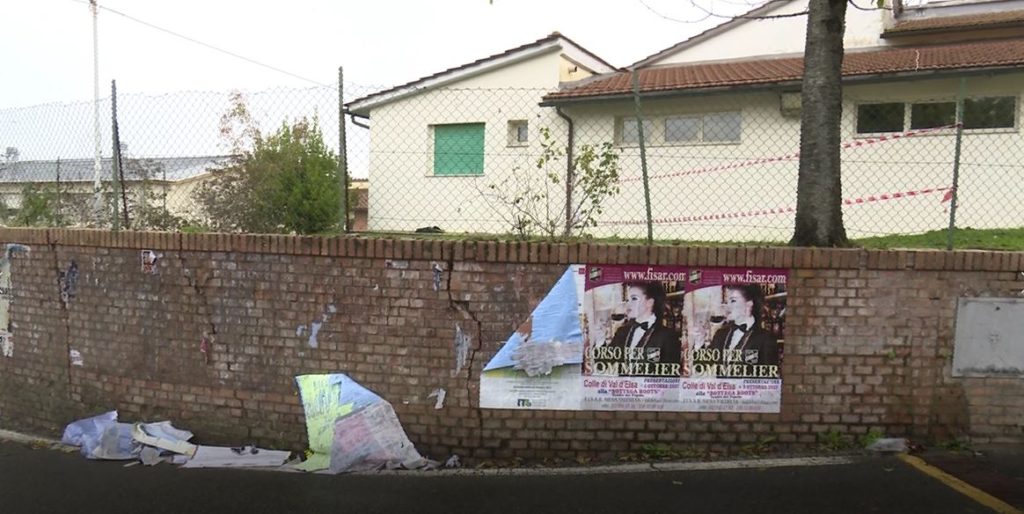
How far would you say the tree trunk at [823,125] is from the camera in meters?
4.76

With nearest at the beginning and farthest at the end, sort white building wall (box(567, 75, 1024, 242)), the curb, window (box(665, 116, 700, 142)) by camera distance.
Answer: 1. the curb
2. white building wall (box(567, 75, 1024, 242))
3. window (box(665, 116, 700, 142))

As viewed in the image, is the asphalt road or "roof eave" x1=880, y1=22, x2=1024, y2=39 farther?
"roof eave" x1=880, y1=22, x2=1024, y2=39

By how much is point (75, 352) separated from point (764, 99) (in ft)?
32.8

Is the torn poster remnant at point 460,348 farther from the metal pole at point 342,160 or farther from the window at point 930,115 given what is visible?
the window at point 930,115

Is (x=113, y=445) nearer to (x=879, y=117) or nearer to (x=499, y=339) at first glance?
(x=499, y=339)

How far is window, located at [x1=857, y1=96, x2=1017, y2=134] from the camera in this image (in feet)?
33.3

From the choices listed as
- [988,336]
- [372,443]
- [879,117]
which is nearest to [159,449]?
[372,443]

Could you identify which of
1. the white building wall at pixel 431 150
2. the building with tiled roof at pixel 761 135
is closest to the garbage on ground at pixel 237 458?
the white building wall at pixel 431 150

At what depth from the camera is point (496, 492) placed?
4.09 metres

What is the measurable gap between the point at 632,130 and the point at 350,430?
8724mm

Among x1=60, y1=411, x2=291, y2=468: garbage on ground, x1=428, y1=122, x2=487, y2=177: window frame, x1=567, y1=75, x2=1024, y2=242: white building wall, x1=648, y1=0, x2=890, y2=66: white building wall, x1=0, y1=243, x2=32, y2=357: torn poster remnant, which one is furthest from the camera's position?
x1=648, y1=0, x2=890, y2=66: white building wall

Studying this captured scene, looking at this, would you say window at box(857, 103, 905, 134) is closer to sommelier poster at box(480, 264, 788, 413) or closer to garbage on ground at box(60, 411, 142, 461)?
sommelier poster at box(480, 264, 788, 413)

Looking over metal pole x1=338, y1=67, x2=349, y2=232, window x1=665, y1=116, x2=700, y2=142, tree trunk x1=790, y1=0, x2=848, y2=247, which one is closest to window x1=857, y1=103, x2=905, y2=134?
window x1=665, y1=116, x2=700, y2=142

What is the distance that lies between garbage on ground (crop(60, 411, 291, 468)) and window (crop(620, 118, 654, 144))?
8672 millimetres
